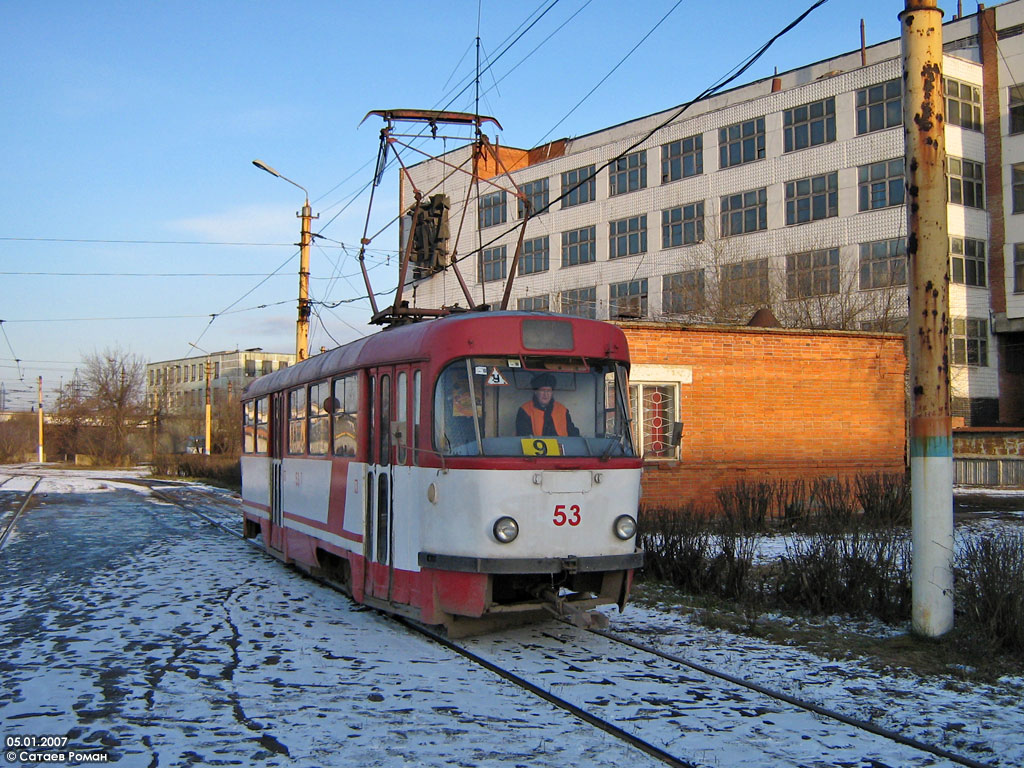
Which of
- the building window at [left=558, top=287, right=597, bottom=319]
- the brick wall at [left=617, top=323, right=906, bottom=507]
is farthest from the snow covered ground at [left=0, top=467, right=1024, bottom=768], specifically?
the building window at [left=558, top=287, right=597, bottom=319]

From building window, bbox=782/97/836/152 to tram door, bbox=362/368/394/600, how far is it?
1481 inches

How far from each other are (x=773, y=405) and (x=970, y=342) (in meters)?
25.7

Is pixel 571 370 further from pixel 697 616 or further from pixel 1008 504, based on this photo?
pixel 1008 504

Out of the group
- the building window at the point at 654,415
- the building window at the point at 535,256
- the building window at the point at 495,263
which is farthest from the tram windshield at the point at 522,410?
the building window at the point at 495,263

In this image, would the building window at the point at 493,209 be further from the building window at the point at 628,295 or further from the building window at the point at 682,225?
the building window at the point at 682,225

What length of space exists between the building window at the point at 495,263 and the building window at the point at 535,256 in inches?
45.7

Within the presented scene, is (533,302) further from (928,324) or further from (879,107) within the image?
(928,324)

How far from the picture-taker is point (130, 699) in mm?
6434

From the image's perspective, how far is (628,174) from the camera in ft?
169

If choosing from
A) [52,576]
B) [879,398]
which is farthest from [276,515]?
[879,398]

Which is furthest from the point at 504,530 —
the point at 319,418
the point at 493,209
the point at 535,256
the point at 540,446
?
the point at 493,209

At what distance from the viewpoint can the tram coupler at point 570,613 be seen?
7727mm

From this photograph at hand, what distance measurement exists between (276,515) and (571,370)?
22.6 ft

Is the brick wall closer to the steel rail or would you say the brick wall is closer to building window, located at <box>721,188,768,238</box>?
the steel rail
